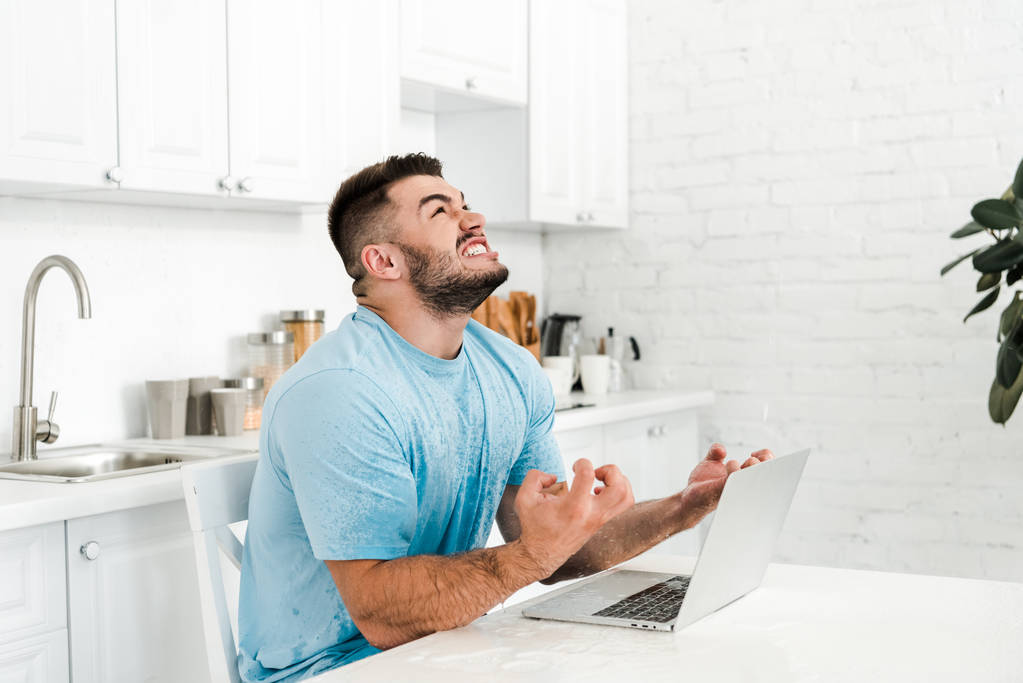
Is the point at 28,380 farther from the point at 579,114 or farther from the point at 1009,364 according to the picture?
the point at 1009,364

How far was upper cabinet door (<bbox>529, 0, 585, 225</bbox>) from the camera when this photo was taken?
11.8 feet

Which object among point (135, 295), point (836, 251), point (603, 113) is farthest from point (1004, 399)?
point (135, 295)

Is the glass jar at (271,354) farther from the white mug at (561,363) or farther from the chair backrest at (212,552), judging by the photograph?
the chair backrest at (212,552)

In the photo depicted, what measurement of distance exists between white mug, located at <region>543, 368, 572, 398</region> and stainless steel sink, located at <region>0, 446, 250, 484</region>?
1380mm

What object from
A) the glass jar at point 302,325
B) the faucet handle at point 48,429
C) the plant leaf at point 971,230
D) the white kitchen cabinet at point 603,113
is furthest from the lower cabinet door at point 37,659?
the white kitchen cabinet at point 603,113

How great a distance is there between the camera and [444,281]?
1639mm

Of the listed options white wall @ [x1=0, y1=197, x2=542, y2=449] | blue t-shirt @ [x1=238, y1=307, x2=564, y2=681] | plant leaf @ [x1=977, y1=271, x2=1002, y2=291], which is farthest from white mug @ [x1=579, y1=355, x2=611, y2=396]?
blue t-shirt @ [x1=238, y1=307, x2=564, y2=681]

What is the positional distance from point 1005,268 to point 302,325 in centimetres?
175

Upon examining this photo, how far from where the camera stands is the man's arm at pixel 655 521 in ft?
4.89

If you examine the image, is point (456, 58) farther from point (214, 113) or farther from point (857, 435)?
point (857, 435)

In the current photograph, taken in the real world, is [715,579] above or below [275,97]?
below

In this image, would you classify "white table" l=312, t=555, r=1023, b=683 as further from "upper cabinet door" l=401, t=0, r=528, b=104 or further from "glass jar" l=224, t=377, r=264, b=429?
"upper cabinet door" l=401, t=0, r=528, b=104

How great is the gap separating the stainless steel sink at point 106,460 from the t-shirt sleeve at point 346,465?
850mm

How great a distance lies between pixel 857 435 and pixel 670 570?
221 centimetres
